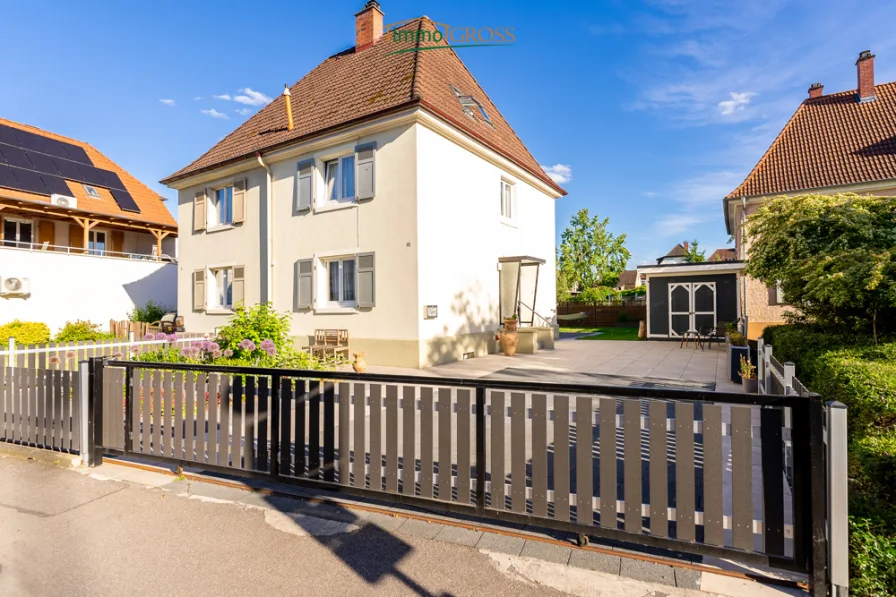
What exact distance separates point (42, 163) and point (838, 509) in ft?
97.8

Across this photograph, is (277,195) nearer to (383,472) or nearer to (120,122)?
(120,122)

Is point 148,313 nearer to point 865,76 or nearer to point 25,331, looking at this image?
point 25,331

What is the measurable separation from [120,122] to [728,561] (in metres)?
16.2

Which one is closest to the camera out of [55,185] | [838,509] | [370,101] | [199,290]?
[838,509]

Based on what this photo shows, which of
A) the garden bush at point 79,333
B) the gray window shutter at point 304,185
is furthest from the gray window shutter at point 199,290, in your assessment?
the gray window shutter at point 304,185

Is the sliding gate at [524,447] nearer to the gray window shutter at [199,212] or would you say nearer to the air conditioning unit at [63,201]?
the gray window shutter at [199,212]

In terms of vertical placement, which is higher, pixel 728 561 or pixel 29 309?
pixel 29 309

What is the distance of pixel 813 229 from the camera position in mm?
6305

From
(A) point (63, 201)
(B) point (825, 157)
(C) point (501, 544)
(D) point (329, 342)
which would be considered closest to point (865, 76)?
(B) point (825, 157)

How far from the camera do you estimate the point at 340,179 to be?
41.7ft

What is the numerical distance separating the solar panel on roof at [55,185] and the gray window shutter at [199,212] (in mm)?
10441

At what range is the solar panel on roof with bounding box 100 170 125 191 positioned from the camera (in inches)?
970

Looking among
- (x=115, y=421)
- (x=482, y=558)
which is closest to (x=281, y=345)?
(x=115, y=421)

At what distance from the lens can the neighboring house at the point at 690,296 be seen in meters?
17.3
